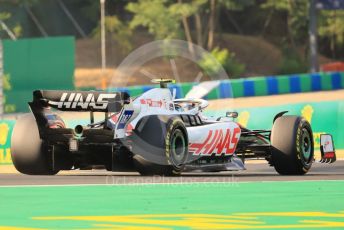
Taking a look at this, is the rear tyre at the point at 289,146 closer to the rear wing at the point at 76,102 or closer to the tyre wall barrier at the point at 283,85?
the rear wing at the point at 76,102

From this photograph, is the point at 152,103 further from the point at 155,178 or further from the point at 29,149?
the point at 29,149

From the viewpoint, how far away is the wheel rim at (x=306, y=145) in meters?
21.9

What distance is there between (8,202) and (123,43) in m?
69.9

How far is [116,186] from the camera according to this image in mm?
18797

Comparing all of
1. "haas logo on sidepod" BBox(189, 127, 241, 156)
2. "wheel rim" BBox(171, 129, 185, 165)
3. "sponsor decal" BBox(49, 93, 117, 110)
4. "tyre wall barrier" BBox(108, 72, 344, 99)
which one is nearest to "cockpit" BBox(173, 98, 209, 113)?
"haas logo on sidepod" BBox(189, 127, 241, 156)

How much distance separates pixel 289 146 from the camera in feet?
70.8

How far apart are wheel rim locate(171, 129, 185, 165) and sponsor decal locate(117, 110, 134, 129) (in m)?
0.79

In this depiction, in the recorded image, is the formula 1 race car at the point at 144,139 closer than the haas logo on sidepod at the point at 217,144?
Yes

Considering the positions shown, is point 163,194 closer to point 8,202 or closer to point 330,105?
point 8,202

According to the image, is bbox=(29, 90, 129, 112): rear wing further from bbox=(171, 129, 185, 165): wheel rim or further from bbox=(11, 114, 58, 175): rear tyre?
bbox=(171, 129, 185, 165): wheel rim

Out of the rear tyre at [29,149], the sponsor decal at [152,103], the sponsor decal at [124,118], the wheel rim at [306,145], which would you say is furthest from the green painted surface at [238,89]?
the sponsor decal at [124,118]

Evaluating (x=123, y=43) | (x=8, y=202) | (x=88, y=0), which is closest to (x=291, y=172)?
(x=8, y=202)

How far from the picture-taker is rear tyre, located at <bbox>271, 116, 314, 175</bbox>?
70.8 ft

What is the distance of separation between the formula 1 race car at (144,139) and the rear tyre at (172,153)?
0.6 inches
